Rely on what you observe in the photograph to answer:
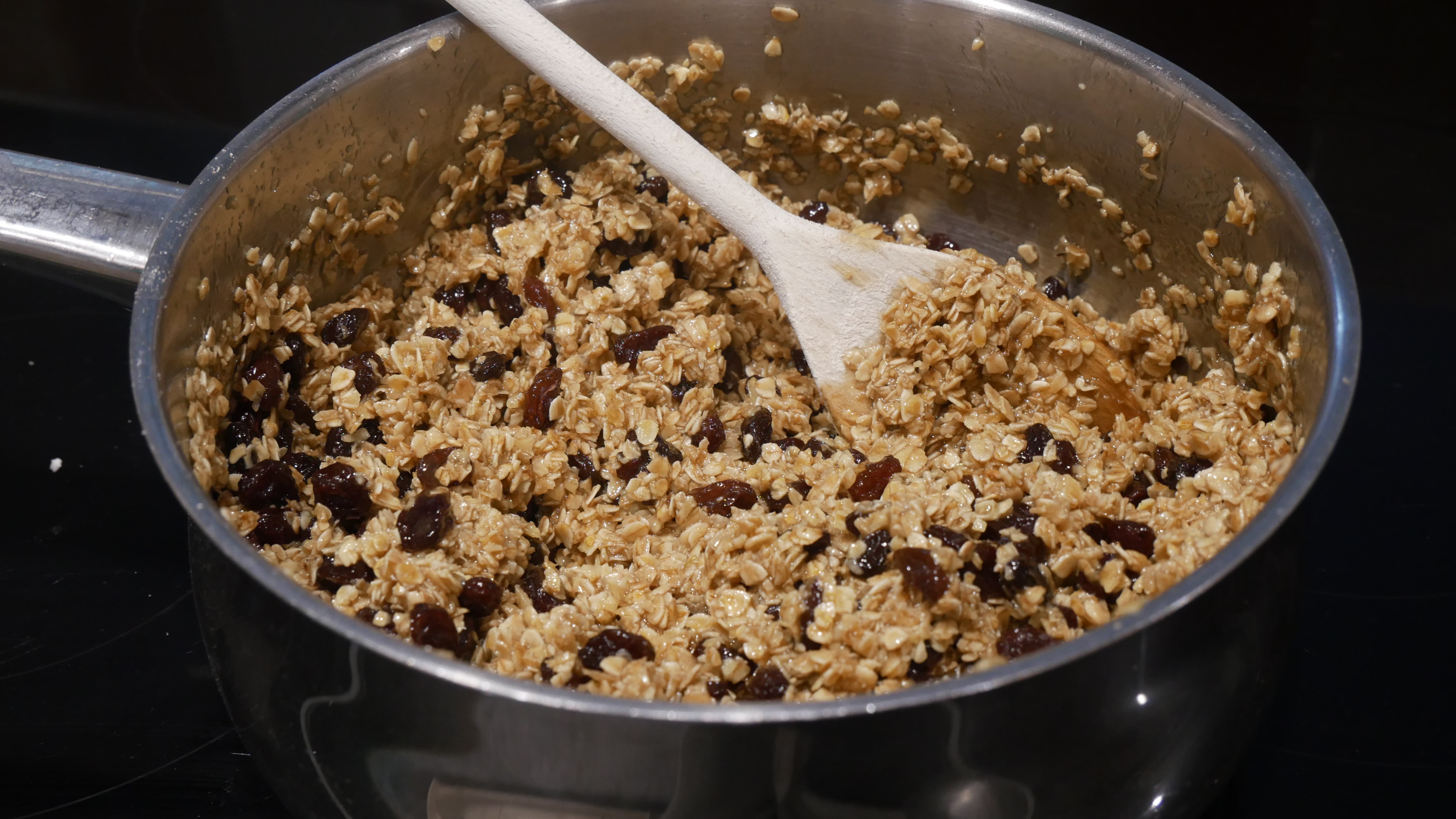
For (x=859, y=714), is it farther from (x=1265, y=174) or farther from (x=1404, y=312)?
(x=1404, y=312)

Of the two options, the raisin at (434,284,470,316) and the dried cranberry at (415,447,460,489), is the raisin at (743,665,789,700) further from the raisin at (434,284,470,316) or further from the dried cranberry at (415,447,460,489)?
the raisin at (434,284,470,316)

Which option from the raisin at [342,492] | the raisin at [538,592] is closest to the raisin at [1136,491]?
the raisin at [538,592]

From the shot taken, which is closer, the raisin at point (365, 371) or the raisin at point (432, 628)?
the raisin at point (432, 628)

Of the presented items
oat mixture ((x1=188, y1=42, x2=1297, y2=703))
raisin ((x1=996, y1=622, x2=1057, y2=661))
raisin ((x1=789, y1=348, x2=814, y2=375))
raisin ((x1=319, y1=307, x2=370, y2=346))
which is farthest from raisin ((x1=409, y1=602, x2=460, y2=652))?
raisin ((x1=789, y1=348, x2=814, y2=375))

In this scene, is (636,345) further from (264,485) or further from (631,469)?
(264,485)

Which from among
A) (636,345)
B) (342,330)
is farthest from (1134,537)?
(342,330)

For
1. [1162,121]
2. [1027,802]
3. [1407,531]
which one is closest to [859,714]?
[1027,802]

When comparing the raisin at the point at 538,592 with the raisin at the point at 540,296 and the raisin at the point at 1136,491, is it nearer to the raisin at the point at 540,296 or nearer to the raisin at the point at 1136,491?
the raisin at the point at 540,296
